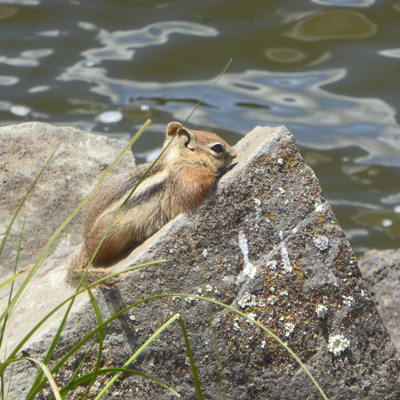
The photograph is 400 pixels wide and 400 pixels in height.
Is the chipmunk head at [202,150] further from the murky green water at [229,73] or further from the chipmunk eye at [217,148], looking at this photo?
the murky green water at [229,73]

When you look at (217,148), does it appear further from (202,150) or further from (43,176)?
(43,176)

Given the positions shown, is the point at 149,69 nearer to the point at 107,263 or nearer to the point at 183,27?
the point at 183,27

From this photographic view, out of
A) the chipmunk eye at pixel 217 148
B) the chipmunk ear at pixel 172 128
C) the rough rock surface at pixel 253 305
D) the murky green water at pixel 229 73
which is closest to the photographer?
the rough rock surface at pixel 253 305

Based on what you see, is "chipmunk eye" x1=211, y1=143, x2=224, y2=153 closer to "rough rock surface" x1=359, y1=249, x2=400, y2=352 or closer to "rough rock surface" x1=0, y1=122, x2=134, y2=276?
"rough rock surface" x1=0, y1=122, x2=134, y2=276

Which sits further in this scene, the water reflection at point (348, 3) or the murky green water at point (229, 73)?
the water reflection at point (348, 3)

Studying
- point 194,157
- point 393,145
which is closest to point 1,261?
point 194,157

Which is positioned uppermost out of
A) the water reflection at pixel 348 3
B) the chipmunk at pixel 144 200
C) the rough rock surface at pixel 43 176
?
the chipmunk at pixel 144 200

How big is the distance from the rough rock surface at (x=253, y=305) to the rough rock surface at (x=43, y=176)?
4.86ft

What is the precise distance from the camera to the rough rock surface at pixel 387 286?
16.8ft

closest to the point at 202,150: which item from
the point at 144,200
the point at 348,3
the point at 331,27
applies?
the point at 144,200

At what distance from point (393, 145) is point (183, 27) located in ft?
10.4

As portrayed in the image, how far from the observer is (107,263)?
153 inches

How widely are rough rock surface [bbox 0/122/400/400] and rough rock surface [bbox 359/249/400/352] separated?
1377 mm

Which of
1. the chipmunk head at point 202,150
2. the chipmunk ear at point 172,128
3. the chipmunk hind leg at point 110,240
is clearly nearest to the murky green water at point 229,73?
the chipmunk ear at point 172,128
